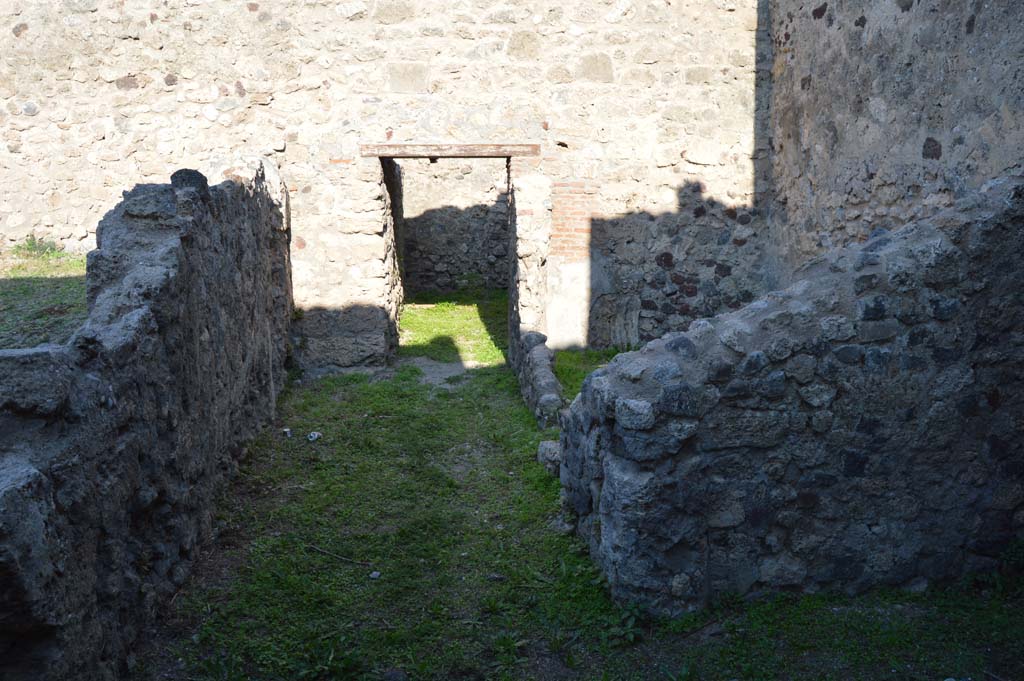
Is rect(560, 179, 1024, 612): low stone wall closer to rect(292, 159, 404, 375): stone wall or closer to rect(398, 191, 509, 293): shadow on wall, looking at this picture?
rect(292, 159, 404, 375): stone wall

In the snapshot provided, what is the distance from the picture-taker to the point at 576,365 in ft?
24.9

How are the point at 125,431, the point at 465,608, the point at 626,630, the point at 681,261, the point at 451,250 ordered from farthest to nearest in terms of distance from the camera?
the point at 451,250 → the point at 681,261 → the point at 465,608 → the point at 626,630 → the point at 125,431

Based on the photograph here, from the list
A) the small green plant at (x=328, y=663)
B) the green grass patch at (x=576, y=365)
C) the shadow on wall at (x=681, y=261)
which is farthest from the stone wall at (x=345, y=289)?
the small green plant at (x=328, y=663)

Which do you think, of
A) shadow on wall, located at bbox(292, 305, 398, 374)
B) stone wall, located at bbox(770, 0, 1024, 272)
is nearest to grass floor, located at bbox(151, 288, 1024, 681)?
stone wall, located at bbox(770, 0, 1024, 272)

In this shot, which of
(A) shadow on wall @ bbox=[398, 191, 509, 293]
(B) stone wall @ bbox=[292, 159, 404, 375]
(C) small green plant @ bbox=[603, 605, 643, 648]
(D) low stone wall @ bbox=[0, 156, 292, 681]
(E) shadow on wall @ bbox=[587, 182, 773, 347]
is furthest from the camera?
(A) shadow on wall @ bbox=[398, 191, 509, 293]

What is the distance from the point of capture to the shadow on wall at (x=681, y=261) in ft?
26.5

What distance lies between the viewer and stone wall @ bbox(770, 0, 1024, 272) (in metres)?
4.21

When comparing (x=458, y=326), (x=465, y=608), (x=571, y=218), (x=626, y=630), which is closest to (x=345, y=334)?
(x=458, y=326)

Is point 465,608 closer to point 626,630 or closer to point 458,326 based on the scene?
point 626,630

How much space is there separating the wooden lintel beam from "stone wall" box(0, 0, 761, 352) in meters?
0.09

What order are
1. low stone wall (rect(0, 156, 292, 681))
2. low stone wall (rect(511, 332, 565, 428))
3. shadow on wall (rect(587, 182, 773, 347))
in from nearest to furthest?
low stone wall (rect(0, 156, 292, 681)) < low stone wall (rect(511, 332, 565, 428)) < shadow on wall (rect(587, 182, 773, 347))

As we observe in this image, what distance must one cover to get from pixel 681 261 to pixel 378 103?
11.1ft

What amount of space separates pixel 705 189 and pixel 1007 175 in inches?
173

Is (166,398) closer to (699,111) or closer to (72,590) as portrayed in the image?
(72,590)
